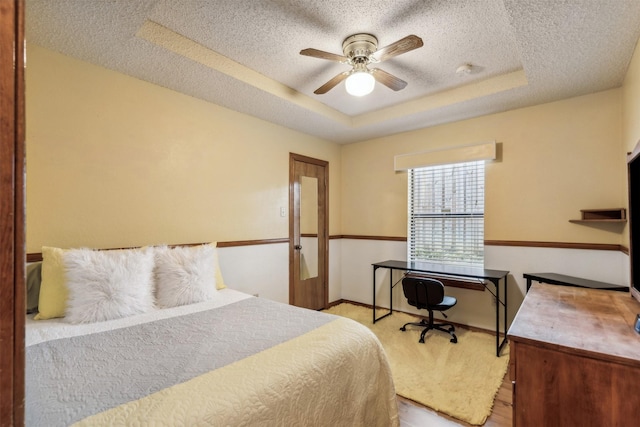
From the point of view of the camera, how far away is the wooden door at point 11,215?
1.40 ft

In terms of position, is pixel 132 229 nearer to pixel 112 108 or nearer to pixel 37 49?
pixel 112 108

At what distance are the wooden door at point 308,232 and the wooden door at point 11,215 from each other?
10.9 feet

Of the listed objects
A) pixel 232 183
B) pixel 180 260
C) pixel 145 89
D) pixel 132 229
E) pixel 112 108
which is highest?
pixel 145 89

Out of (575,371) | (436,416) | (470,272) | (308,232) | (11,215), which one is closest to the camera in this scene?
(11,215)

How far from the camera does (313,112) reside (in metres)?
3.27

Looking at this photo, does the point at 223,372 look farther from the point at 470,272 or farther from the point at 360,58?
the point at 470,272

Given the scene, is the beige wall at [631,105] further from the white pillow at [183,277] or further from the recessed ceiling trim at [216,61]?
the white pillow at [183,277]

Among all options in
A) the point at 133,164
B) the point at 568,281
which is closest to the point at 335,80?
the point at 133,164

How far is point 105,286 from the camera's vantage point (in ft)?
5.98

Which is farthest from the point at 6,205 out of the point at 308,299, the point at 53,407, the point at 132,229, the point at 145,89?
the point at 308,299

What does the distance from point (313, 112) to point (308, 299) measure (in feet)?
7.83

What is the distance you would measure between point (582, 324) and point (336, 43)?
2.24 metres

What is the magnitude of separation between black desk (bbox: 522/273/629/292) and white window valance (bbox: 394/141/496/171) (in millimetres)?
1278

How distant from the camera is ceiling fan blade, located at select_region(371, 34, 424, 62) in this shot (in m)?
1.76
